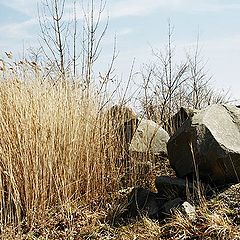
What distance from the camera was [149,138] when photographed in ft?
15.6

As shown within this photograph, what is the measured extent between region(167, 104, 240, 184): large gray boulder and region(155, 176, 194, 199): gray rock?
0.39 ft

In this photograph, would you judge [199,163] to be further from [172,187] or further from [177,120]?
[177,120]

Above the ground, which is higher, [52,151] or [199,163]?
Result: [52,151]

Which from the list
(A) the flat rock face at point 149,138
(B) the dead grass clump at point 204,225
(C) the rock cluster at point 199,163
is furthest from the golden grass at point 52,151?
(B) the dead grass clump at point 204,225

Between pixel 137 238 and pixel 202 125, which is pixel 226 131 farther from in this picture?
pixel 137 238

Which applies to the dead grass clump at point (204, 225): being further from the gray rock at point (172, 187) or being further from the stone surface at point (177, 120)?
the stone surface at point (177, 120)

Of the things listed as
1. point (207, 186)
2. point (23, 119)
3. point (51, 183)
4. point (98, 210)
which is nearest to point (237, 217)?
point (207, 186)

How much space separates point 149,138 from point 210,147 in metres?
1.15

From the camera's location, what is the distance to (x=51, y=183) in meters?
3.79

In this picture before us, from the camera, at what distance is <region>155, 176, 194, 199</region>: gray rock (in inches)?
150

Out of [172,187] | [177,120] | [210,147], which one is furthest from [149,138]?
[210,147]

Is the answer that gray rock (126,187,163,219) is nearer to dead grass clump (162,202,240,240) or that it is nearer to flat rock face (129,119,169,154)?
dead grass clump (162,202,240,240)

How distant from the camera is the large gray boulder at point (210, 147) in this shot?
3648 mm

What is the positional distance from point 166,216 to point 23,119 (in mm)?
1363
